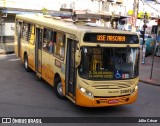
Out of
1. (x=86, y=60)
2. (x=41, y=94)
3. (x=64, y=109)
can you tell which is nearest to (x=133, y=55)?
(x=86, y=60)

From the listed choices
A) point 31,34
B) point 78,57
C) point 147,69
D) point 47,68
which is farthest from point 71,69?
point 147,69

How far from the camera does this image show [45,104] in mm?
10492

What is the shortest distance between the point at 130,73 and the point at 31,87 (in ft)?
15.4

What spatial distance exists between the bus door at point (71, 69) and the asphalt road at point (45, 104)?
2.01 ft

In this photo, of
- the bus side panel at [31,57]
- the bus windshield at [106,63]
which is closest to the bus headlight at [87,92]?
the bus windshield at [106,63]

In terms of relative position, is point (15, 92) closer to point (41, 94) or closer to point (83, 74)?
point (41, 94)

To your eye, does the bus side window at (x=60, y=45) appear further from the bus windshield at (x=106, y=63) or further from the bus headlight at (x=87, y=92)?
the bus headlight at (x=87, y=92)

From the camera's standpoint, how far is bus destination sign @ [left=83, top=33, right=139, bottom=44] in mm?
9266

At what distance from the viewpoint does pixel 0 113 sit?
9344 mm

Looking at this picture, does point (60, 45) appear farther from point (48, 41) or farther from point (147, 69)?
point (147, 69)

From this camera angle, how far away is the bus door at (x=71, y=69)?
32.4 feet

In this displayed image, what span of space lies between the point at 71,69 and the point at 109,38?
166 centimetres

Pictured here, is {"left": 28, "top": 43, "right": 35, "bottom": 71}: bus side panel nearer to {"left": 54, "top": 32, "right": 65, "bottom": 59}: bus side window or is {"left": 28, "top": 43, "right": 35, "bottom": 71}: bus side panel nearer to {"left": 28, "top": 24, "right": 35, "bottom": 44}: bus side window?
{"left": 28, "top": 24, "right": 35, "bottom": 44}: bus side window

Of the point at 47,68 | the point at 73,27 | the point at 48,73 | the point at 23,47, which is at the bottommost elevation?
the point at 48,73
